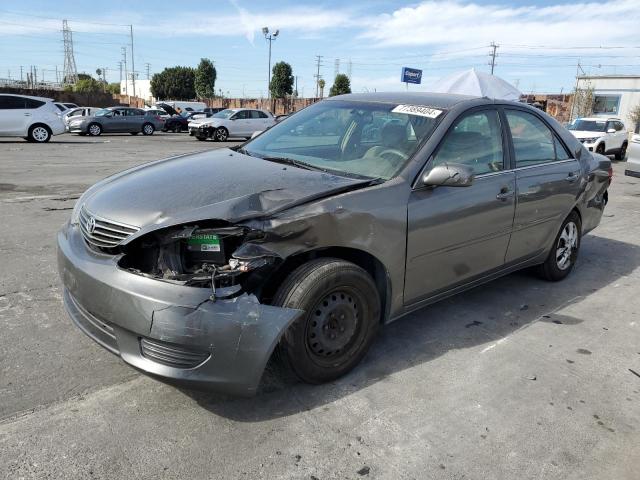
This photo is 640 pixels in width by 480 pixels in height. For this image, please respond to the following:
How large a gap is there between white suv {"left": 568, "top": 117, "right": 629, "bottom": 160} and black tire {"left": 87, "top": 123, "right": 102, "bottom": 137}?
70.4ft

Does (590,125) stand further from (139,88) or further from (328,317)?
(139,88)

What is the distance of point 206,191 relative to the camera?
2795 mm

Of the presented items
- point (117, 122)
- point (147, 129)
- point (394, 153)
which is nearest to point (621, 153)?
point (394, 153)

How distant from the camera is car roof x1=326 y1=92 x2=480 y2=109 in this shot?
373 centimetres

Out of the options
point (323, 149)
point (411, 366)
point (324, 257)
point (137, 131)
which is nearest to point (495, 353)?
point (411, 366)

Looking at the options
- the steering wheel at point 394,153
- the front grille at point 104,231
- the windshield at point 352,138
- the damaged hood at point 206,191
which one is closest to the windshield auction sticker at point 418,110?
the windshield at point 352,138

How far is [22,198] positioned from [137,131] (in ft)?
71.1

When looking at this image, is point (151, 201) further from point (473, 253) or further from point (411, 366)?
point (473, 253)

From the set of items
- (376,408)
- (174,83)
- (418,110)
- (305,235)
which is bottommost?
(376,408)

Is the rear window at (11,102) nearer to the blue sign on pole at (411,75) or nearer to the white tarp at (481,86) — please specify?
the white tarp at (481,86)

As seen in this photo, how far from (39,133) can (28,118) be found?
73 cm

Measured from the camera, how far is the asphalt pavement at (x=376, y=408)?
2344mm

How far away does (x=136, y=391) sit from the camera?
284cm

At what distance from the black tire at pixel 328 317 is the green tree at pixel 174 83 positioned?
250ft
